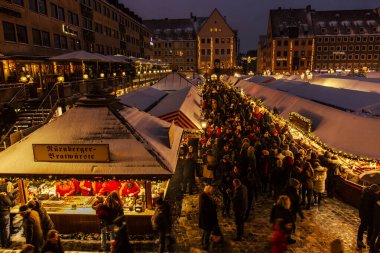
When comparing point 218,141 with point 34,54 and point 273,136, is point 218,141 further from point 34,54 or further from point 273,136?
point 34,54

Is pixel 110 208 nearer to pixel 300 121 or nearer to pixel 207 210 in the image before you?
pixel 207 210

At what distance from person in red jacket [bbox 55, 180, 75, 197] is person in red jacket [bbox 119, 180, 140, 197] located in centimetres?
146

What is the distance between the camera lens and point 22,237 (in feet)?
26.4

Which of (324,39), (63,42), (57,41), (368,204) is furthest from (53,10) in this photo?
(324,39)

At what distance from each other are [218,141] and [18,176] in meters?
8.23

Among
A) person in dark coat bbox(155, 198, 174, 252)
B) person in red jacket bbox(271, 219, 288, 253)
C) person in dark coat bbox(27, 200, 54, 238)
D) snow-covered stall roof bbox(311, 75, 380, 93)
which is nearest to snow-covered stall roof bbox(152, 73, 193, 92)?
snow-covered stall roof bbox(311, 75, 380, 93)

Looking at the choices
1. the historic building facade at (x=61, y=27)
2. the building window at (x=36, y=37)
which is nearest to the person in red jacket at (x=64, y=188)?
the historic building facade at (x=61, y=27)

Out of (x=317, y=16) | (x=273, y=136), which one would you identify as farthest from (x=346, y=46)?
(x=273, y=136)

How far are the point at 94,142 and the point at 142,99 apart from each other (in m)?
8.19

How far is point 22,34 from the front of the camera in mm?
22859

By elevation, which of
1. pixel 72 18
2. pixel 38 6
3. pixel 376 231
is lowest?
pixel 376 231

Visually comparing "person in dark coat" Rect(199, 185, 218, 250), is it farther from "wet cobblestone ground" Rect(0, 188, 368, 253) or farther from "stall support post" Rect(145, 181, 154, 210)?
"stall support post" Rect(145, 181, 154, 210)

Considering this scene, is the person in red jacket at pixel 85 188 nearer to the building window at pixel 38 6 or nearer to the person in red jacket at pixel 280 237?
the person in red jacket at pixel 280 237

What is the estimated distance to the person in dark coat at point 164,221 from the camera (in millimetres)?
6652
